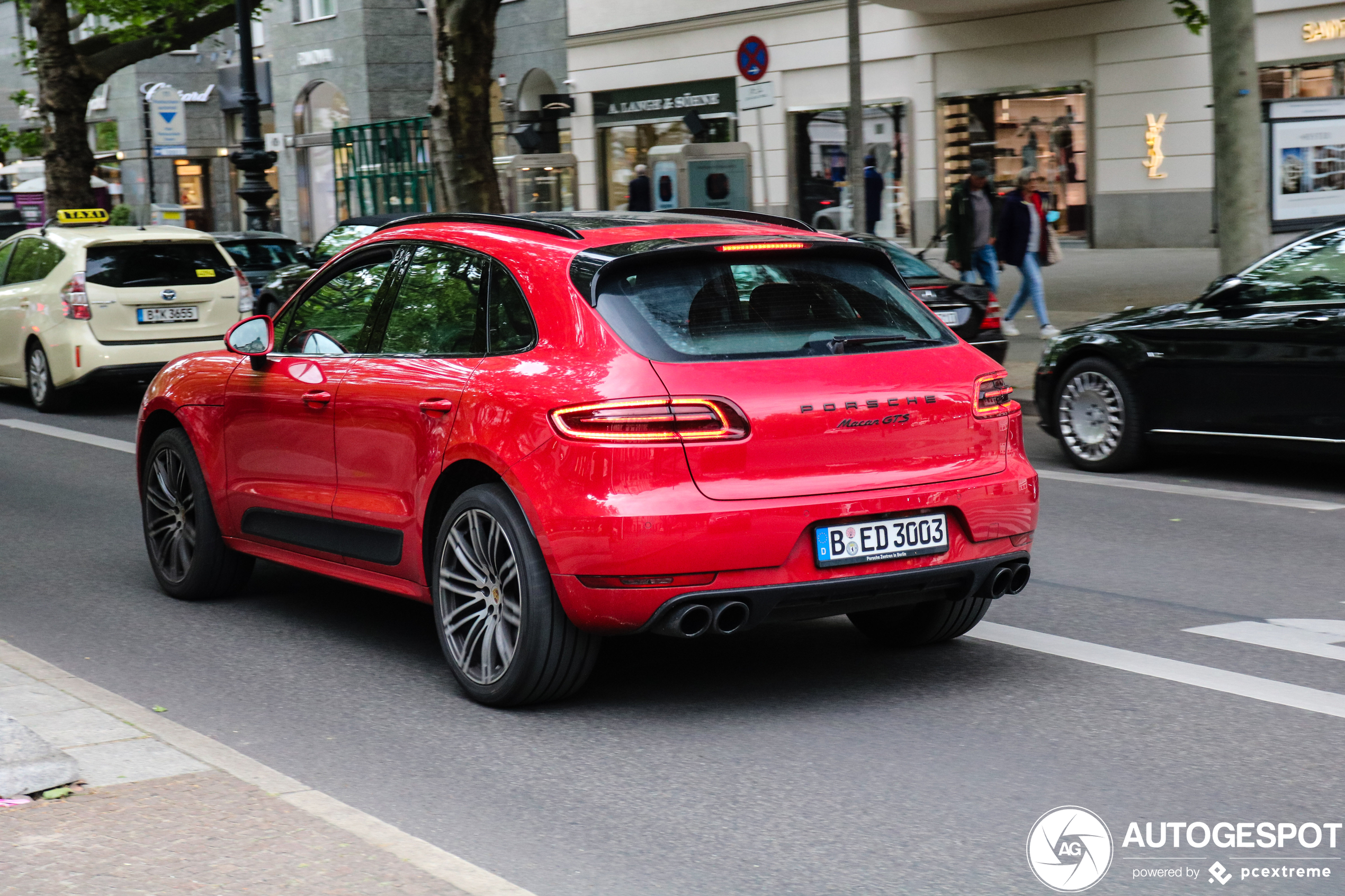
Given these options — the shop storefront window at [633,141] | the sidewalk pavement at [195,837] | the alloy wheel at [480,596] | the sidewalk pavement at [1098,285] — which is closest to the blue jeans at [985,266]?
the sidewalk pavement at [1098,285]

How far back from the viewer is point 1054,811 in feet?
13.9

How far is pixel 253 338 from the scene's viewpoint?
6.54 metres

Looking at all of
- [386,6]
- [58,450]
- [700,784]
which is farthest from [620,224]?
[386,6]

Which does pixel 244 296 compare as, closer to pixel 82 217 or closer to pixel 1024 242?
pixel 82 217

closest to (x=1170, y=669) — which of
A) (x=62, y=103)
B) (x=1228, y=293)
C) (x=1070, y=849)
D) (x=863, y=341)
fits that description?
(x=863, y=341)

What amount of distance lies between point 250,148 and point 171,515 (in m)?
20.3

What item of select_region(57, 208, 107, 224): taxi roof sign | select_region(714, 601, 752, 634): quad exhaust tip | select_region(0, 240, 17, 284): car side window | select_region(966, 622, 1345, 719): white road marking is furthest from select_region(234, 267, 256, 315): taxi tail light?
select_region(714, 601, 752, 634): quad exhaust tip

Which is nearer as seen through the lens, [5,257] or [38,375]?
[38,375]

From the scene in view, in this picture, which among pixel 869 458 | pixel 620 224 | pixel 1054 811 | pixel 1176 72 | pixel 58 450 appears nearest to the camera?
pixel 1054 811

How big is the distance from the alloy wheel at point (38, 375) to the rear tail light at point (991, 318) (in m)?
8.18

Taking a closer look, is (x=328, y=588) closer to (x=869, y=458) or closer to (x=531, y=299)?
(x=531, y=299)

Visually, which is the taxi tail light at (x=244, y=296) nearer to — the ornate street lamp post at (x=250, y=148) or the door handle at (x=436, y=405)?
the door handle at (x=436, y=405)

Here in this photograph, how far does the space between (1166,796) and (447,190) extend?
1663 cm

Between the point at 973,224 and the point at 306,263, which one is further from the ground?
the point at 973,224
